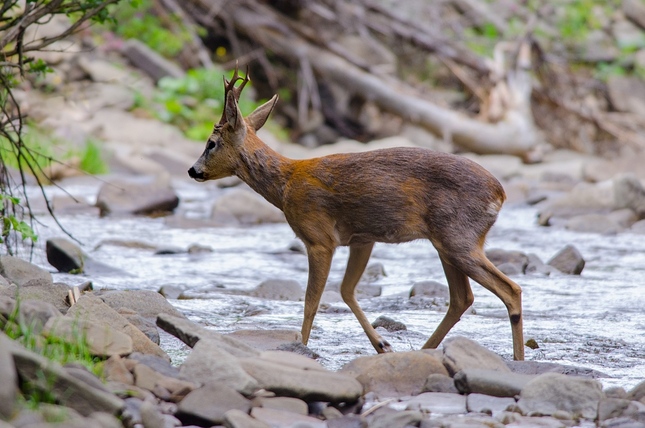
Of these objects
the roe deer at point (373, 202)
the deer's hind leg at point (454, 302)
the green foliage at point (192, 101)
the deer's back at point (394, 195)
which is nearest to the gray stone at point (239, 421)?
the roe deer at point (373, 202)

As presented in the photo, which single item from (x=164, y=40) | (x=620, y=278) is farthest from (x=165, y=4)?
(x=620, y=278)

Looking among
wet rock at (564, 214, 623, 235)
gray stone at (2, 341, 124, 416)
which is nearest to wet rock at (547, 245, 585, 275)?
wet rock at (564, 214, 623, 235)

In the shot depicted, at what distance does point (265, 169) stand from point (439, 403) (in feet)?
7.45

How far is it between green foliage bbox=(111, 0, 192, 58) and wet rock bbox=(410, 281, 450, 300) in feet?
40.1

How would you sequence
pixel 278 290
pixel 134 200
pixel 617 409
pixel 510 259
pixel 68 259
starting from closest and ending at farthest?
pixel 617 409 < pixel 278 290 < pixel 68 259 < pixel 510 259 < pixel 134 200

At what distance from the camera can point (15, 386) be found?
11.0ft

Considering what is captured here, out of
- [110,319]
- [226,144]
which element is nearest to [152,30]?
[226,144]

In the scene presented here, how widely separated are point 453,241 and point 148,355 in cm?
191

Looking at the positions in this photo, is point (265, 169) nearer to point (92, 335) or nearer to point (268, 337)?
point (268, 337)

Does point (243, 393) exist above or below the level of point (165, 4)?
below

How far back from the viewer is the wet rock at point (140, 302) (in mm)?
5863

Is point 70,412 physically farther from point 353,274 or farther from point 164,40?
point 164,40

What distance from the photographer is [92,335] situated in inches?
174

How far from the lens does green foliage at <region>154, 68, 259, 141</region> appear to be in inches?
685
